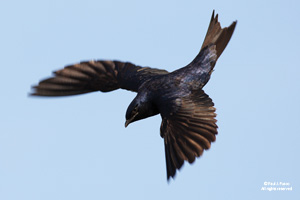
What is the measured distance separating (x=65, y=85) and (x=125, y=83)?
1449 mm

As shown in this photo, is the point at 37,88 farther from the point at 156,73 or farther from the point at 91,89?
the point at 156,73

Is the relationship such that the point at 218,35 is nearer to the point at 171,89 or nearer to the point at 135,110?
the point at 171,89

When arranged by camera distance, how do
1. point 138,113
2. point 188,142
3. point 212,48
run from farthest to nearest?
point 212,48 → point 138,113 → point 188,142

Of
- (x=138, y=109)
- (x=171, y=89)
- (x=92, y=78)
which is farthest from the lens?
(x=92, y=78)

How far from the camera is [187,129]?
43.1 ft

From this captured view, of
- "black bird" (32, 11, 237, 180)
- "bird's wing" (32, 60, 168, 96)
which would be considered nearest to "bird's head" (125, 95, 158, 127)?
"black bird" (32, 11, 237, 180)

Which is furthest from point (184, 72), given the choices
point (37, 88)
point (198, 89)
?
point (37, 88)

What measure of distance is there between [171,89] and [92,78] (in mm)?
2470

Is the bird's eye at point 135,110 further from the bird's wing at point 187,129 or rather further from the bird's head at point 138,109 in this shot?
the bird's wing at point 187,129

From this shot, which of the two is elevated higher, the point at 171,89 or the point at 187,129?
the point at 171,89

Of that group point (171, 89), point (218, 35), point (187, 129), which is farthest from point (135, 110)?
point (218, 35)

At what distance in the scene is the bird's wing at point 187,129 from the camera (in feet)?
41.9

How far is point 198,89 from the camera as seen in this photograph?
1398 centimetres

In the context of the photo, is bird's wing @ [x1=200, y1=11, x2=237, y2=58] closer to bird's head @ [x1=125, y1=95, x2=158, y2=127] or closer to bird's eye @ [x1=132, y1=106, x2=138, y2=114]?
bird's head @ [x1=125, y1=95, x2=158, y2=127]
